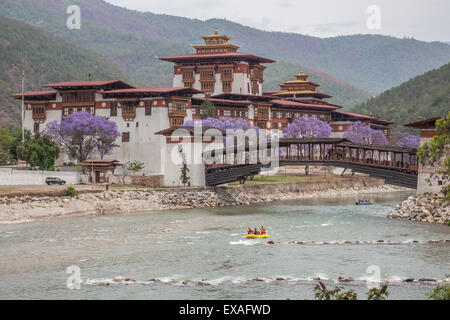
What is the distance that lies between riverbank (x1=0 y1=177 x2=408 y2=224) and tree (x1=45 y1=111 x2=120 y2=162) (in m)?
24.4

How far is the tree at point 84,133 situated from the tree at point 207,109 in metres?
17.3

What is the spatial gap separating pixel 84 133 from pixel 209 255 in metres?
66.2

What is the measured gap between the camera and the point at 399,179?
83062mm

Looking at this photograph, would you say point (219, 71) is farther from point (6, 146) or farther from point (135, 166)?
point (135, 166)

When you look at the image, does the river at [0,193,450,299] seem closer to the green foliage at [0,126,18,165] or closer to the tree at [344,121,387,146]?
the green foliage at [0,126,18,165]

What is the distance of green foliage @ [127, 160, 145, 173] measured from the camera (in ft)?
344

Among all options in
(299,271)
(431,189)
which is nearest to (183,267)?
(299,271)

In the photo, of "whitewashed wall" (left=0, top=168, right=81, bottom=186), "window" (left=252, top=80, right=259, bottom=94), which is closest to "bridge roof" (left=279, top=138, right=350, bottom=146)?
"whitewashed wall" (left=0, top=168, right=81, bottom=186)

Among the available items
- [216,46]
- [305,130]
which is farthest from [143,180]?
[216,46]

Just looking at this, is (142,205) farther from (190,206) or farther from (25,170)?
(25,170)

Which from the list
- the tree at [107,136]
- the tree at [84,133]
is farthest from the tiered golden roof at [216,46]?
the tree at [84,133]

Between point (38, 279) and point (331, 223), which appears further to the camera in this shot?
point (331, 223)
